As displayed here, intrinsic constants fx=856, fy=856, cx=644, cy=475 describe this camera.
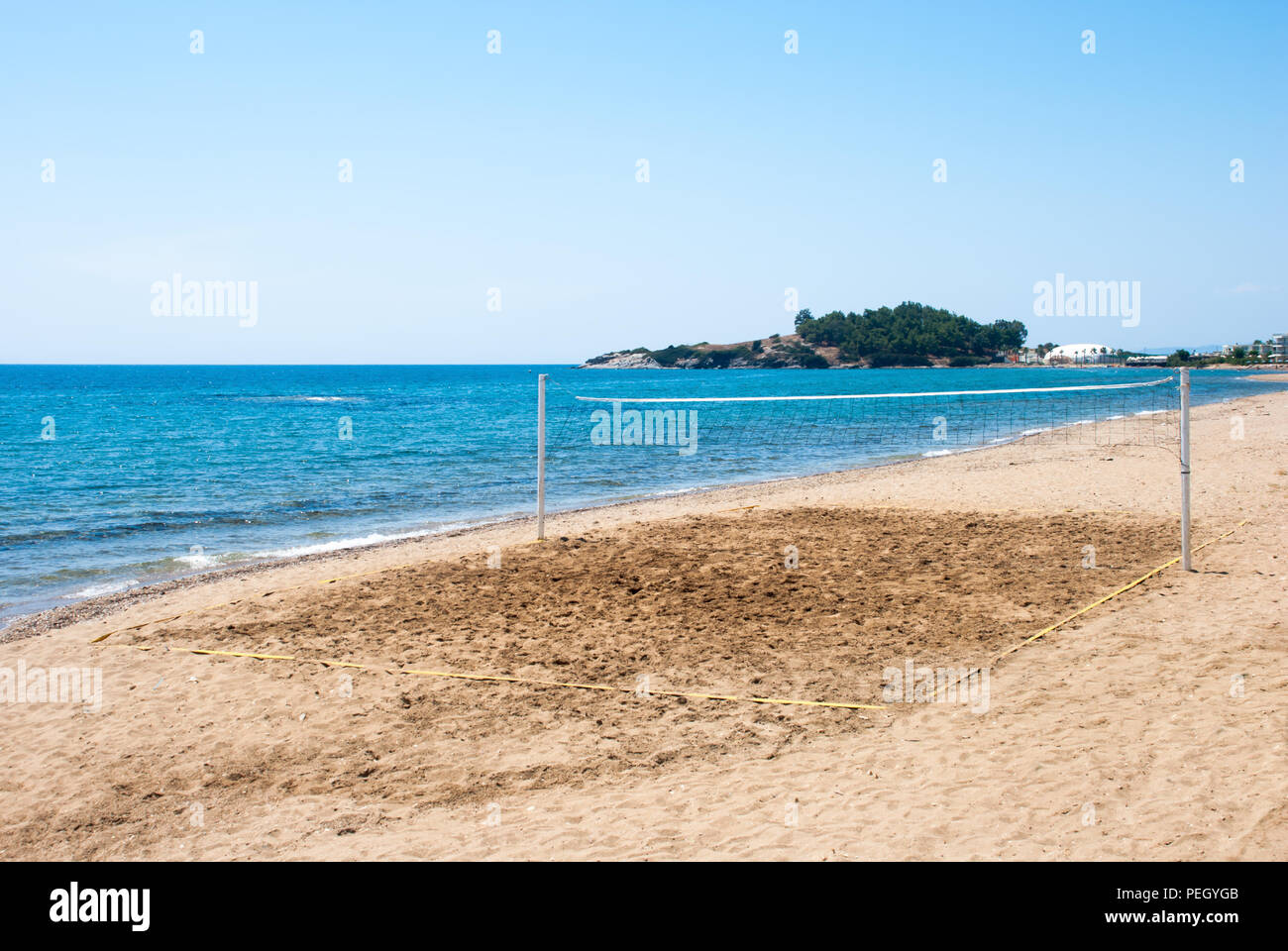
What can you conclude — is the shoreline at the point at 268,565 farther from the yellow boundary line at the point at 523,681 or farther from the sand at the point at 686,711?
the yellow boundary line at the point at 523,681

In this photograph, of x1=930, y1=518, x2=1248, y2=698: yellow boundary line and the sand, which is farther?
x1=930, y1=518, x2=1248, y2=698: yellow boundary line

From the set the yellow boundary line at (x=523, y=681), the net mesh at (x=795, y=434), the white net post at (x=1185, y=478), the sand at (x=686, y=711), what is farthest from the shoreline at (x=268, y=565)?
the white net post at (x=1185, y=478)

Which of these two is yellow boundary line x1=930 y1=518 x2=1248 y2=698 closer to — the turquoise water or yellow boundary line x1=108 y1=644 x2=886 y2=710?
yellow boundary line x1=108 y1=644 x2=886 y2=710

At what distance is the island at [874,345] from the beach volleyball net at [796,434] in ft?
282

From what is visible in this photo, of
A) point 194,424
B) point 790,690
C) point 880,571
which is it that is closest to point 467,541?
point 880,571

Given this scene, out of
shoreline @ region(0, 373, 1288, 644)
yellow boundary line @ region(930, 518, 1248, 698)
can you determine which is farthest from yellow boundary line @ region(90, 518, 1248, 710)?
shoreline @ region(0, 373, 1288, 644)

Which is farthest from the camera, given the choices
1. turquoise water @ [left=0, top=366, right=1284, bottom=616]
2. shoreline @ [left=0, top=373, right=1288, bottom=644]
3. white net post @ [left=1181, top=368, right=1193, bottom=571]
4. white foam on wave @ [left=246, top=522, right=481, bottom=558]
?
turquoise water @ [left=0, top=366, right=1284, bottom=616]

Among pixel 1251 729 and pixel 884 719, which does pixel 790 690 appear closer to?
pixel 884 719

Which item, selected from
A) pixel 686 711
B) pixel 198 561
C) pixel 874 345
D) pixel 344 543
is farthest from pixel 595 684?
pixel 874 345

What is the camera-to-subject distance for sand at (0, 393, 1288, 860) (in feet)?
13.4

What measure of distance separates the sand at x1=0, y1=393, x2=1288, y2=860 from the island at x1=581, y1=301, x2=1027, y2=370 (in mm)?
135007

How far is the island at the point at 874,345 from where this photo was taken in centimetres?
13938

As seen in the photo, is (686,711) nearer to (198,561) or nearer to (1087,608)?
(1087,608)
